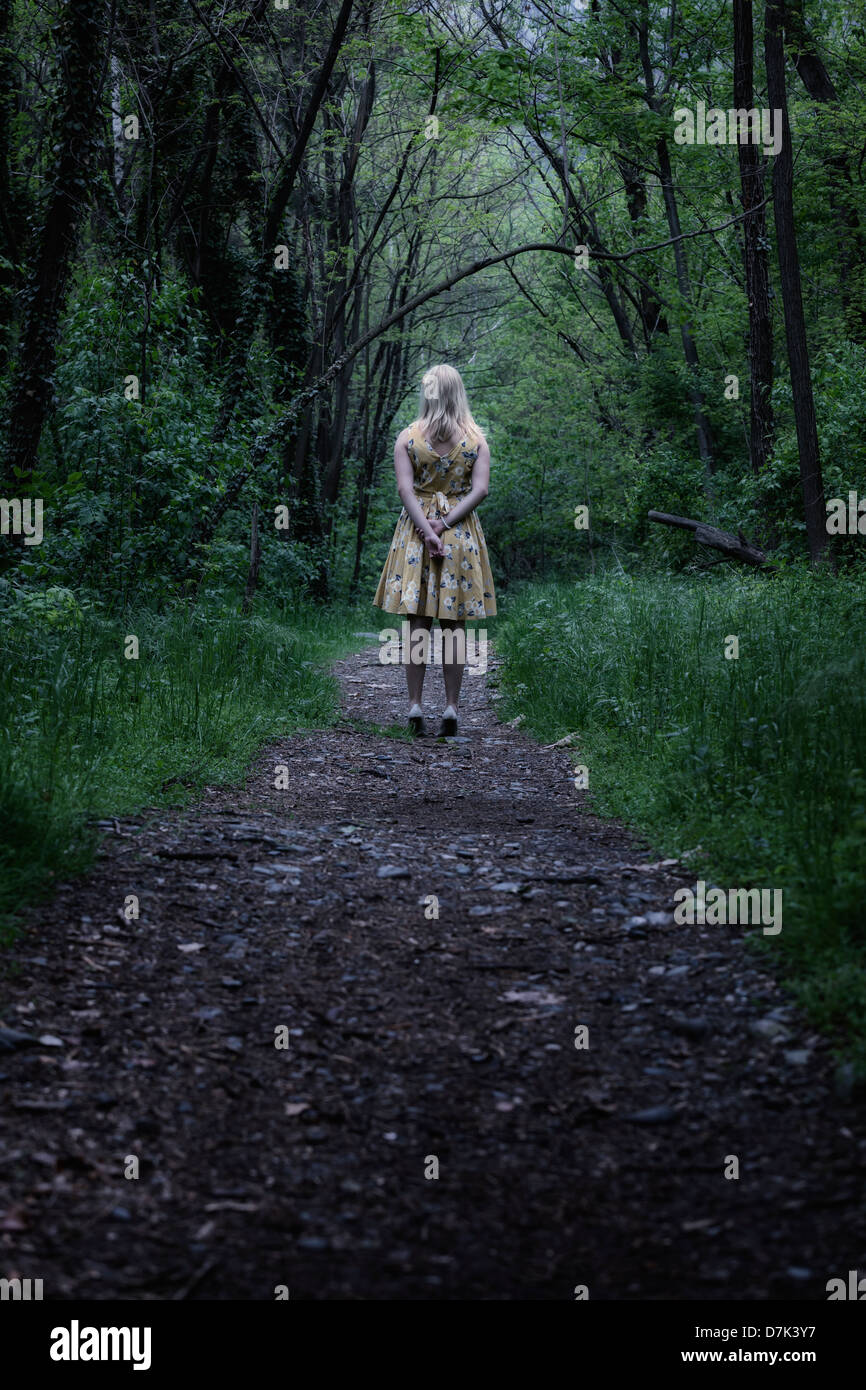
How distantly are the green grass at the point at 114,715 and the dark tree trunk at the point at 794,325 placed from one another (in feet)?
15.2

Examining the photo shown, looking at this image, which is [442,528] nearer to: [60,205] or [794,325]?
[60,205]

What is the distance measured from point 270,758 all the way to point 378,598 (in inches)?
64.2

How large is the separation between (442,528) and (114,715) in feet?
8.68

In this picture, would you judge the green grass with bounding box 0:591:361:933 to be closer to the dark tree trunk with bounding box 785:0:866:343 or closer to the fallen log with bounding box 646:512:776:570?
the fallen log with bounding box 646:512:776:570

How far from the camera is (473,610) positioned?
23.7ft

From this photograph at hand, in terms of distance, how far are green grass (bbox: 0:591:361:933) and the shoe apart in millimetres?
929

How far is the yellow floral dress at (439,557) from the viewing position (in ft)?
23.4

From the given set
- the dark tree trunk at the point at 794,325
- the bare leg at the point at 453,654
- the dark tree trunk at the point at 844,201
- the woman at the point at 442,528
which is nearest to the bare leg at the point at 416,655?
the woman at the point at 442,528

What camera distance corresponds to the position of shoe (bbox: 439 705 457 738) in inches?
283

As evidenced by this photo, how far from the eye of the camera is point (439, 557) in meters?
7.11

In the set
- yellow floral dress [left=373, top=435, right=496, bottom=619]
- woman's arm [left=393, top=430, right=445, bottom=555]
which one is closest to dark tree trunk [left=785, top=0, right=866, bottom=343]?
yellow floral dress [left=373, top=435, right=496, bottom=619]

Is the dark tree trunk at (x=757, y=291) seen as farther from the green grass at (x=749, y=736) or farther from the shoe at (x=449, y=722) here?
the shoe at (x=449, y=722)
